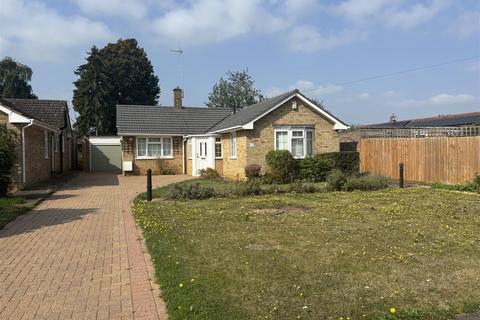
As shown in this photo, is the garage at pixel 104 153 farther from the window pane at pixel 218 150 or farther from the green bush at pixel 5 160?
the green bush at pixel 5 160

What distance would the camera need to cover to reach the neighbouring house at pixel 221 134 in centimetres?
2172

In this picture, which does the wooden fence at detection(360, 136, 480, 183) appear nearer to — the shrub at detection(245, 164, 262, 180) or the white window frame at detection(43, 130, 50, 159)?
the shrub at detection(245, 164, 262, 180)

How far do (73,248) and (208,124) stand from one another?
24.2m

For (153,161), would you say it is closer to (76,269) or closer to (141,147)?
(141,147)

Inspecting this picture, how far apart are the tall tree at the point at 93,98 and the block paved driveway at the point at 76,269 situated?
3966 cm

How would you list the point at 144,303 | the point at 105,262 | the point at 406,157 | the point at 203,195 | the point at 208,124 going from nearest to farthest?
the point at 144,303 < the point at 105,262 < the point at 203,195 < the point at 406,157 < the point at 208,124

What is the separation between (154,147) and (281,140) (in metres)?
10.4

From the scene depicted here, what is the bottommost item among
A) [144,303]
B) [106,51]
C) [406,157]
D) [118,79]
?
[144,303]

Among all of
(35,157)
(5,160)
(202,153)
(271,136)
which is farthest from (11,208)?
(202,153)

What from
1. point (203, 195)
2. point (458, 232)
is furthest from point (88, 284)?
point (203, 195)

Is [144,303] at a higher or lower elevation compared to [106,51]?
lower

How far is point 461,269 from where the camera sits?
610 centimetres

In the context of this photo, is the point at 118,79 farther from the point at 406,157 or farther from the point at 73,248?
the point at 73,248

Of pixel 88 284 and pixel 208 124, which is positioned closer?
pixel 88 284
